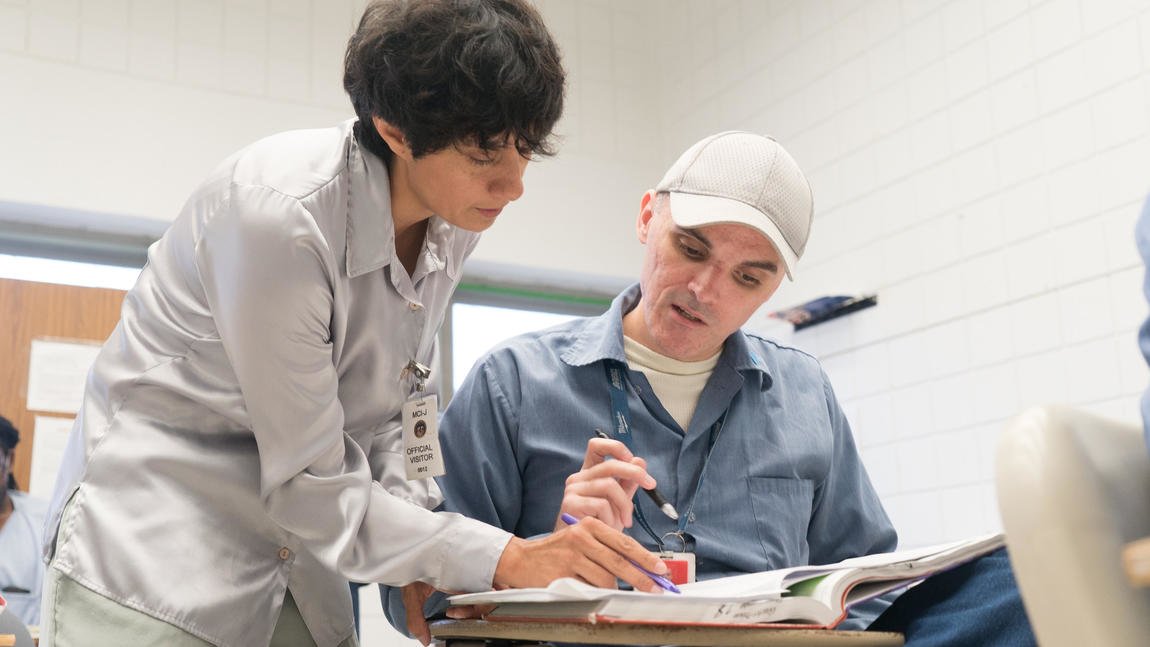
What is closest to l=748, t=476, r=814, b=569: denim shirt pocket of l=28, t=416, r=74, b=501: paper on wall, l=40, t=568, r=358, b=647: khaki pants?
l=40, t=568, r=358, b=647: khaki pants

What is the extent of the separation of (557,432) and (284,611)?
0.49 metres

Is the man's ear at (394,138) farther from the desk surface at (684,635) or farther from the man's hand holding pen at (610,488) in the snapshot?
the desk surface at (684,635)

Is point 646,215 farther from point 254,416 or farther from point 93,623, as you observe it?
point 93,623

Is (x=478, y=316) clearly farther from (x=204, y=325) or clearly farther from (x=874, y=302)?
(x=204, y=325)

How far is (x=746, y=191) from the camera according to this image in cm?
192

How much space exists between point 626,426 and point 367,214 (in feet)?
1.92

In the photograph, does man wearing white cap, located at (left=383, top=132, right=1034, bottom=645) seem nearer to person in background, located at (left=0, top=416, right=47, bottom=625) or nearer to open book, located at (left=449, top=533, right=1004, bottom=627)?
open book, located at (left=449, top=533, right=1004, bottom=627)

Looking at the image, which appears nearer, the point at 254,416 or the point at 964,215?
the point at 254,416

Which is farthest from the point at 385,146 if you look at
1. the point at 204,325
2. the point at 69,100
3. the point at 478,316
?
the point at 478,316

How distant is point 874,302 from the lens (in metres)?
4.14

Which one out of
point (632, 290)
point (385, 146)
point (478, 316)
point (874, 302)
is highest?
point (385, 146)

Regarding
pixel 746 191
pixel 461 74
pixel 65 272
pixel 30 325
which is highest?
pixel 461 74

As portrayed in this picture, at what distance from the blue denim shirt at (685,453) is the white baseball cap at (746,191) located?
20cm

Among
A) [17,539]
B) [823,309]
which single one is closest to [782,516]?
[823,309]
